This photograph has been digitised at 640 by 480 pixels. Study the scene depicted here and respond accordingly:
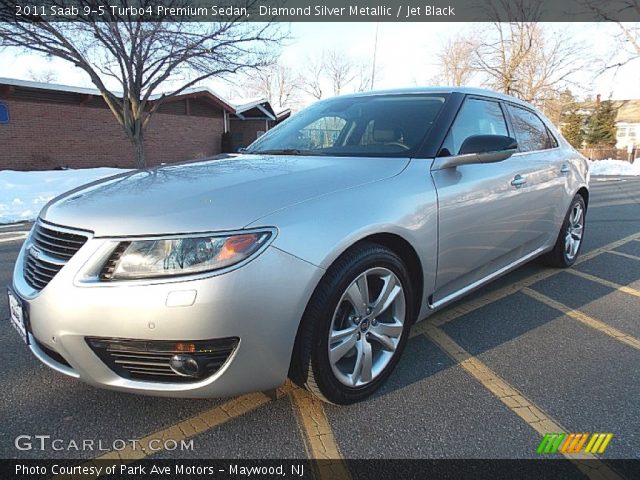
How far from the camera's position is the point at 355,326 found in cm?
217

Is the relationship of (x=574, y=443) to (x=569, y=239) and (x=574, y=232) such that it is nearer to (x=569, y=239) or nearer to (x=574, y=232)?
(x=569, y=239)

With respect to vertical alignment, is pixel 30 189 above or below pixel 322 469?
below

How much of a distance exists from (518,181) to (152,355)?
8.85 ft

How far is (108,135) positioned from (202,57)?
6.46 m

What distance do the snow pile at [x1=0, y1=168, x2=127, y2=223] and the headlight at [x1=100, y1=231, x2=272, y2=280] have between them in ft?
24.7

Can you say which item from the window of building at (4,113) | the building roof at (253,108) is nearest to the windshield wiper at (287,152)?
the window of building at (4,113)

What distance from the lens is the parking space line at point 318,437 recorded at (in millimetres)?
1810

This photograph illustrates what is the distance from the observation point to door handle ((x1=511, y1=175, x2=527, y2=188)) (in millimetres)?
3136

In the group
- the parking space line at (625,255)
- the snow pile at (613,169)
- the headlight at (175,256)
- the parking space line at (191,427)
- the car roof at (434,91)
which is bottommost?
the snow pile at (613,169)

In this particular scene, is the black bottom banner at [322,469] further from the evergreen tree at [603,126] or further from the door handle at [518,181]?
the evergreen tree at [603,126]

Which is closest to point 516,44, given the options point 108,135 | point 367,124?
point 108,135

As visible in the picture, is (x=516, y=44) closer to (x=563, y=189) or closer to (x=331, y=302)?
(x=563, y=189)

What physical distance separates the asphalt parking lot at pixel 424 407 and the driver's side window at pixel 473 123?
1.27m

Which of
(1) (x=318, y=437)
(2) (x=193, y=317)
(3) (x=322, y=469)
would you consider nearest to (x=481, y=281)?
(1) (x=318, y=437)
